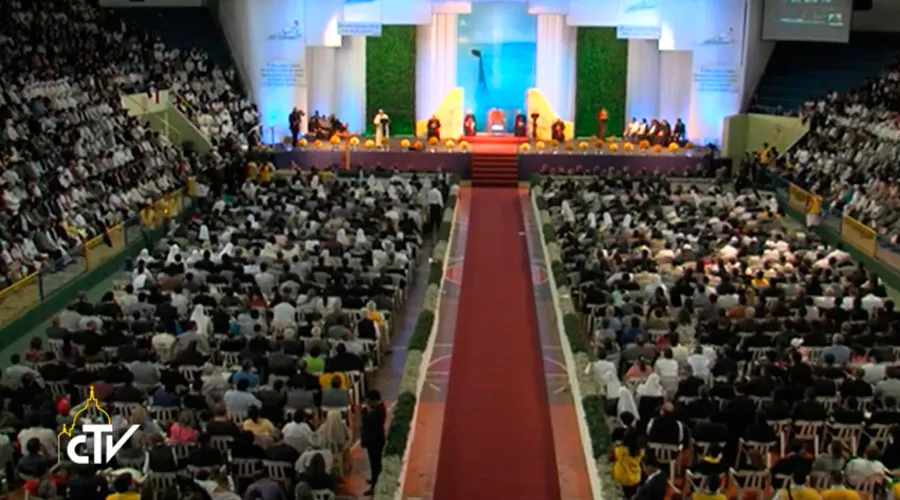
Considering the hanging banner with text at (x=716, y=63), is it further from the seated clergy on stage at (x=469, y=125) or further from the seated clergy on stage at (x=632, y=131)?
the seated clergy on stage at (x=469, y=125)

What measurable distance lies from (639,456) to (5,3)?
25.5m

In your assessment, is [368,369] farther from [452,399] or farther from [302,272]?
[302,272]

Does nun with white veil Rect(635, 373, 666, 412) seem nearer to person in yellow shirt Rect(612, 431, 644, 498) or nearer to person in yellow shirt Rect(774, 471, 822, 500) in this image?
person in yellow shirt Rect(612, 431, 644, 498)

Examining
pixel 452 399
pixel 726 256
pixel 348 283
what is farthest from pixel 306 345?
pixel 726 256

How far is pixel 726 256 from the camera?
21141 mm

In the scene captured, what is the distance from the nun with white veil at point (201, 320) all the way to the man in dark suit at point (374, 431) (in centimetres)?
437

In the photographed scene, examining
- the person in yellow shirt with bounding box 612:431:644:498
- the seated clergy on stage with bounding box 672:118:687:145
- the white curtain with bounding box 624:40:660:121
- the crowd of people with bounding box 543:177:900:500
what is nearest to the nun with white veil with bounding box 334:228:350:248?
the crowd of people with bounding box 543:177:900:500

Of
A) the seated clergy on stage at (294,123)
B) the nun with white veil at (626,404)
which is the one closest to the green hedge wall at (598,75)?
the seated clergy on stage at (294,123)

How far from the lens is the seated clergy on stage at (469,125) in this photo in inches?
1563

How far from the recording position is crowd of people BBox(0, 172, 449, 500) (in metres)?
11.6

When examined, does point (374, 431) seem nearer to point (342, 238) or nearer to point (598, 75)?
point (342, 238)

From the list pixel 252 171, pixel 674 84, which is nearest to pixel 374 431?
pixel 252 171

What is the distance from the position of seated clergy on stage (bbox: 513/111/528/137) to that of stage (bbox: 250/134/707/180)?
386cm

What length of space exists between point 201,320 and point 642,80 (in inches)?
1125
